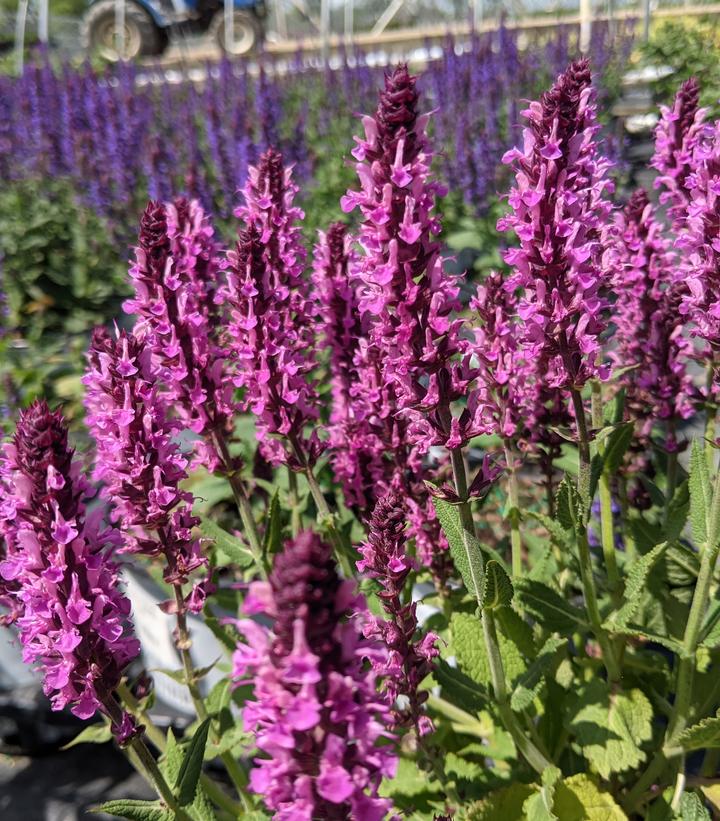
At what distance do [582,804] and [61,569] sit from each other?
4.99 ft

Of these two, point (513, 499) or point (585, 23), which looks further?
point (585, 23)

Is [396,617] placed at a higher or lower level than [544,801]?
higher

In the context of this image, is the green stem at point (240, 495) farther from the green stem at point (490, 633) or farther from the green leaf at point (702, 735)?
the green leaf at point (702, 735)

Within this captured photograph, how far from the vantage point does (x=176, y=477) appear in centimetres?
187

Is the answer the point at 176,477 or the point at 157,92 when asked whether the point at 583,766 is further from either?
the point at 157,92

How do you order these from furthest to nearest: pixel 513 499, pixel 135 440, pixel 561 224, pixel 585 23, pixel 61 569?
pixel 585 23 → pixel 513 499 → pixel 135 440 → pixel 561 224 → pixel 61 569

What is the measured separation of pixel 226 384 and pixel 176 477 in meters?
0.39

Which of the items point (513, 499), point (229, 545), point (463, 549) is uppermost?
point (463, 549)

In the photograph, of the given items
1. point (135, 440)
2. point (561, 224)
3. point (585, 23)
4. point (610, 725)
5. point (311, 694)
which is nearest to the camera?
point (311, 694)

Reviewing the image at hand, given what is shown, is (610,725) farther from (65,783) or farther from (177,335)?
(65,783)

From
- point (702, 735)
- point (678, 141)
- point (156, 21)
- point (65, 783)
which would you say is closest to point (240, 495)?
point (702, 735)

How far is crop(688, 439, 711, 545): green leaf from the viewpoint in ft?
6.61

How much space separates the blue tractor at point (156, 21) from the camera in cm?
2031

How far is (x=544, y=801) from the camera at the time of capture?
6.22ft
